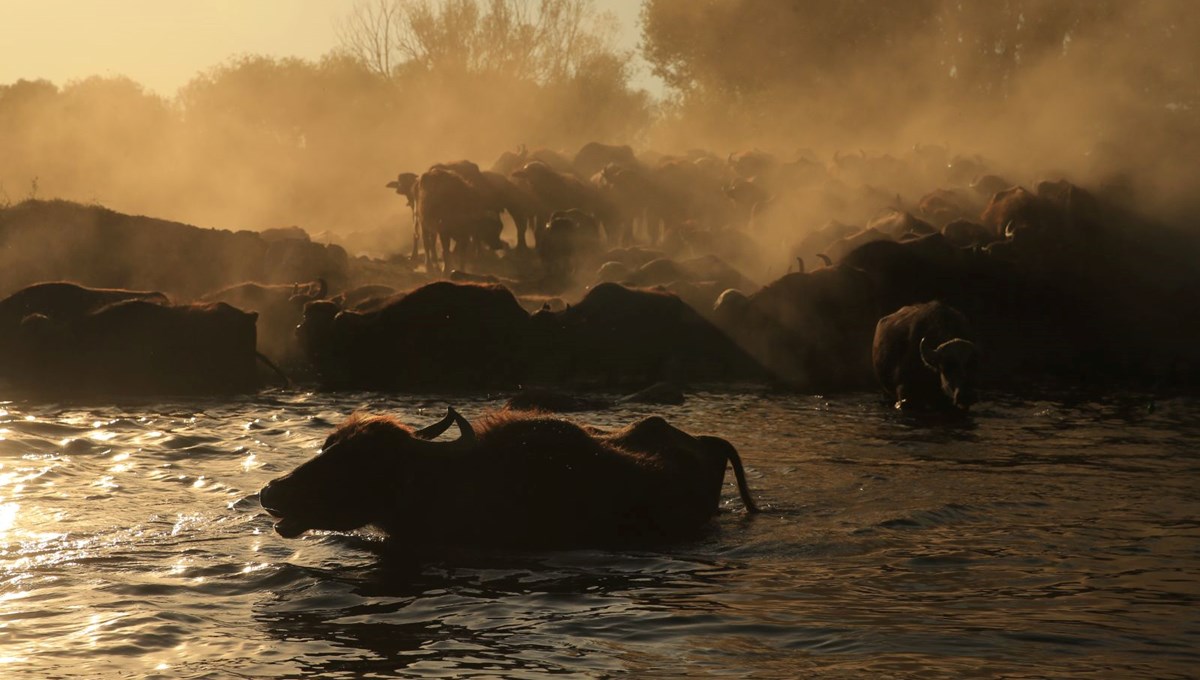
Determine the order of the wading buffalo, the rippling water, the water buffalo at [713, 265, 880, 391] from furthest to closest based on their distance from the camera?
1. the water buffalo at [713, 265, 880, 391]
2. the wading buffalo
3. the rippling water

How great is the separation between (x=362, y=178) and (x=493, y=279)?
3704cm

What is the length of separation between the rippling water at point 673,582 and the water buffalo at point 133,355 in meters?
5.47

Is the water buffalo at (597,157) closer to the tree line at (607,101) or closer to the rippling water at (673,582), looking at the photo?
the tree line at (607,101)

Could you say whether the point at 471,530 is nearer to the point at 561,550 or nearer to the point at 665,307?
the point at 561,550

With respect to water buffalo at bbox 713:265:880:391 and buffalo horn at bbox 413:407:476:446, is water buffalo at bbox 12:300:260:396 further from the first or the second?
buffalo horn at bbox 413:407:476:446

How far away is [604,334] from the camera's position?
847 inches

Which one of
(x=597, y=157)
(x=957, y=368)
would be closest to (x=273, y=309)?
(x=957, y=368)

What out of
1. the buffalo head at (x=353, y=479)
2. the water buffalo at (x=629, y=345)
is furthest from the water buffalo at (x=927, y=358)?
the buffalo head at (x=353, y=479)

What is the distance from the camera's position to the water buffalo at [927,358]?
1609 cm

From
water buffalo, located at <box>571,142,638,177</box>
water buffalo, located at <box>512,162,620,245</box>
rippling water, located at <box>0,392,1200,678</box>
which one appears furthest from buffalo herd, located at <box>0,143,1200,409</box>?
water buffalo, located at <box>571,142,638,177</box>

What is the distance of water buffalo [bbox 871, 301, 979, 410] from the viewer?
16094 mm

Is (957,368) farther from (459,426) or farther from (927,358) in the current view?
(459,426)

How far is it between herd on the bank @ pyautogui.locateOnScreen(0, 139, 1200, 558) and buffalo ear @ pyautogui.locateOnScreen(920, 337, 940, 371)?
42mm

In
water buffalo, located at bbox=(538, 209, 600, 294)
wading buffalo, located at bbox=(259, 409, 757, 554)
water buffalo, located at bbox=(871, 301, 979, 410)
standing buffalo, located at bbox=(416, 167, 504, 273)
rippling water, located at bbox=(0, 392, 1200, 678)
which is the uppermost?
standing buffalo, located at bbox=(416, 167, 504, 273)
